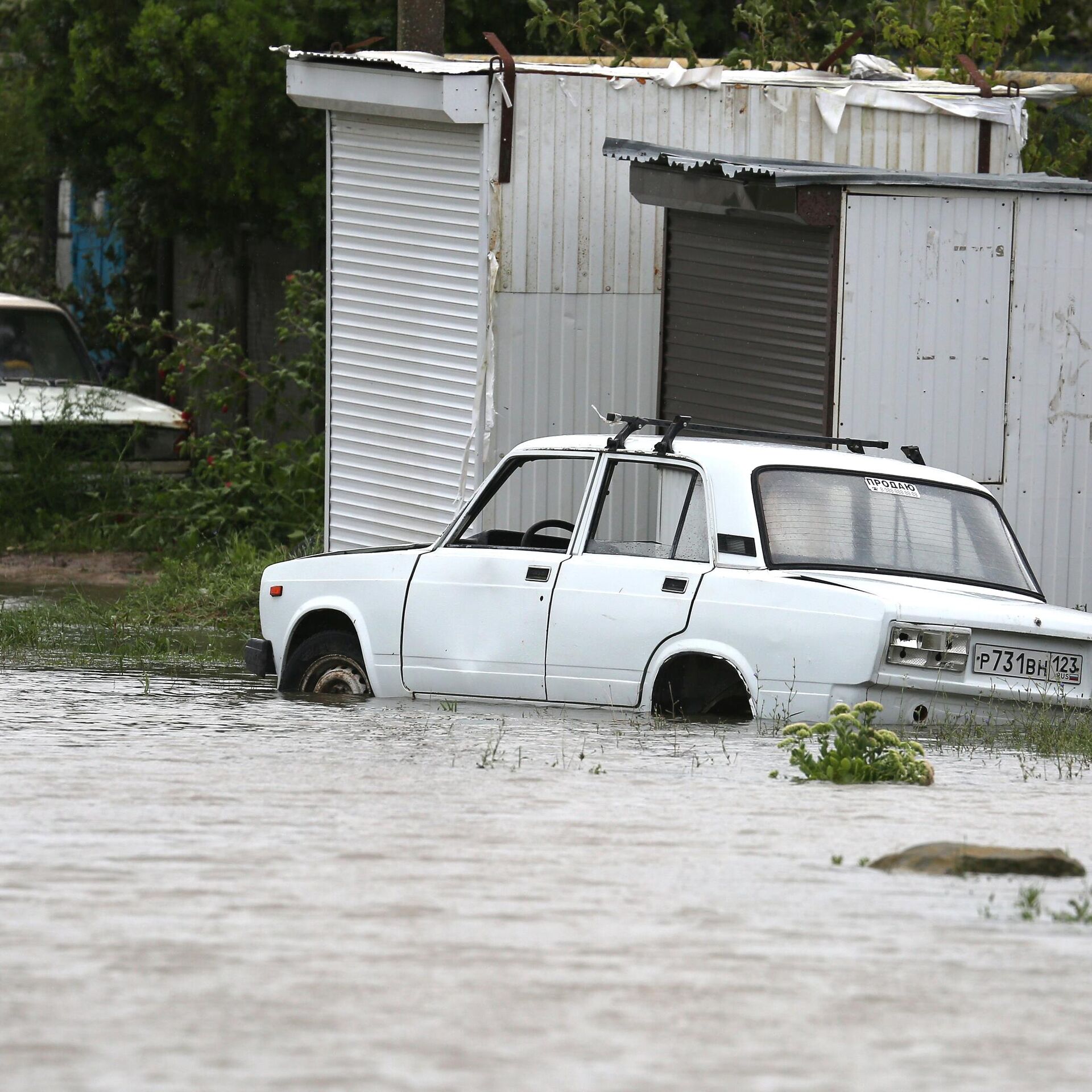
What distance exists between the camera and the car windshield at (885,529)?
27.9 feet

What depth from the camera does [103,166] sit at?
829 inches

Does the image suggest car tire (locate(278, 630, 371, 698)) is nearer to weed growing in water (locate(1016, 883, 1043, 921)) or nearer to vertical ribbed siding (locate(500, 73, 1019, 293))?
vertical ribbed siding (locate(500, 73, 1019, 293))

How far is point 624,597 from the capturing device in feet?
28.0

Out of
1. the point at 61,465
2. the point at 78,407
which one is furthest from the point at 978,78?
the point at 61,465

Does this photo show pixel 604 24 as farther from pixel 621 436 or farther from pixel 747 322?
pixel 621 436

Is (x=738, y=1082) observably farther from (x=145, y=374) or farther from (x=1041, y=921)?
(x=145, y=374)

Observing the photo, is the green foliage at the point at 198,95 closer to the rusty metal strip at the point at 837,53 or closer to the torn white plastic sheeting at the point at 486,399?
the rusty metal strip at the point at 837,53

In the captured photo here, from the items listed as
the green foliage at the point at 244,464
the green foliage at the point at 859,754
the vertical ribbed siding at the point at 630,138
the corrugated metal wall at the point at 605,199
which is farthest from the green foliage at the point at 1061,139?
the green foliage at the point at 859,754

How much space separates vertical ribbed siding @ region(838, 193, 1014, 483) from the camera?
10836 mm

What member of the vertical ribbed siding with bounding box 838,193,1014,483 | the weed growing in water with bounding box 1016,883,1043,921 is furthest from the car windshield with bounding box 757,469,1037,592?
the weed growing in water with bounding box 1016,883,1043,921

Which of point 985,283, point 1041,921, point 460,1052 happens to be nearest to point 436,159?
point 985,283

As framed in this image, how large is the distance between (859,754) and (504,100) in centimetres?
619

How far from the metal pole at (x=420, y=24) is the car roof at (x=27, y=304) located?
5058mm

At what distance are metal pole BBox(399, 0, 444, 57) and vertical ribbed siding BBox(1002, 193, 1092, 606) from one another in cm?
550
